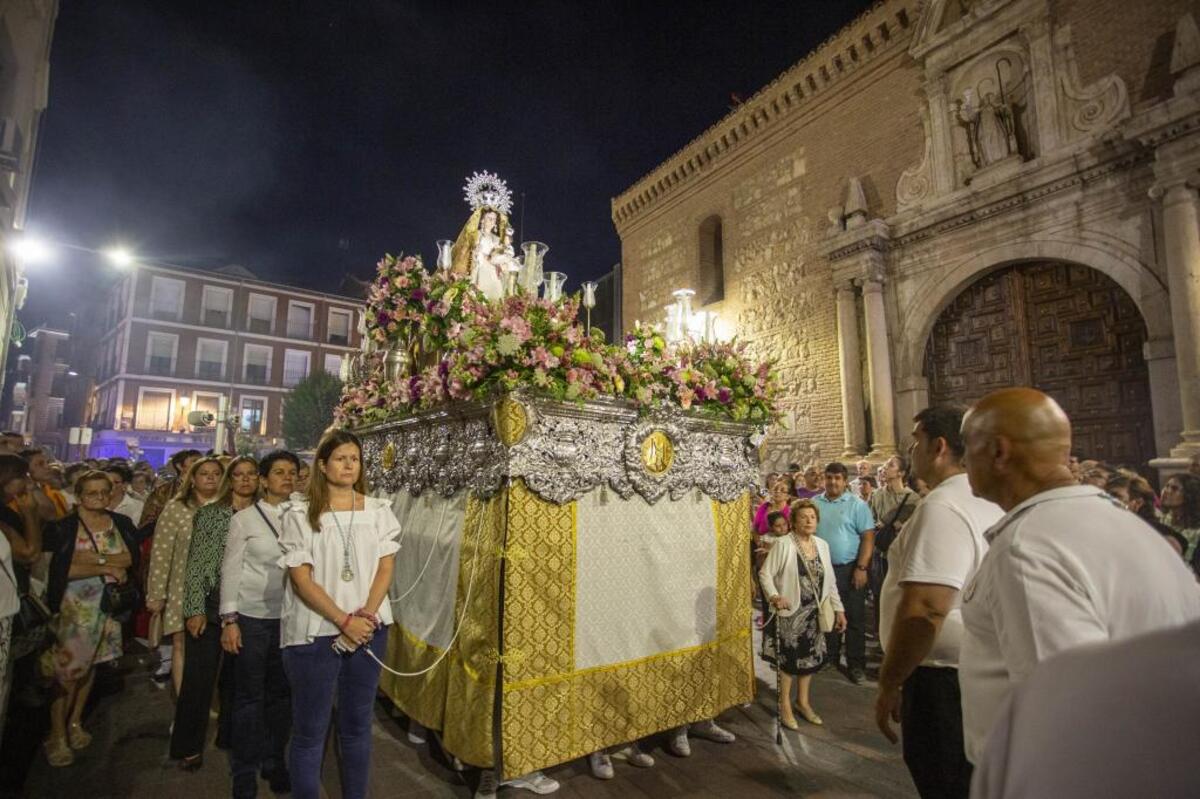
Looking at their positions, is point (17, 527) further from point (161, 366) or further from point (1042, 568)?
point (161, 366)

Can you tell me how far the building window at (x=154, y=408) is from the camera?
28684 mm

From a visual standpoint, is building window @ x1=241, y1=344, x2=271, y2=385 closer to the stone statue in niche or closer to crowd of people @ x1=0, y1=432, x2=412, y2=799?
crowd of people @ x1=0, y1=432, x2=412, y2=799

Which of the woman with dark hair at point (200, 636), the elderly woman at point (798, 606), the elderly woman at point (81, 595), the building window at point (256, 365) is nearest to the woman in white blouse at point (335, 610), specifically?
the woman with dark hair at point (200, 636)

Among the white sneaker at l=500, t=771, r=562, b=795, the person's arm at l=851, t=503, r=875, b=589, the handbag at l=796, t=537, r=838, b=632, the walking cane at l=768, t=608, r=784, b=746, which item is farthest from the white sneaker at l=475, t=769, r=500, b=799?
the person's arm at l=851, t=503, r=875, b=589

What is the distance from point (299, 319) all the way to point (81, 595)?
3318 cm

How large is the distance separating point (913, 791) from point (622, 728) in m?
1.79

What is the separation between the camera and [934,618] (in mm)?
2164

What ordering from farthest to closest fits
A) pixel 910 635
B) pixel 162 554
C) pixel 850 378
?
pixel 850 378 → pixel 162 554 → pixel 910 635

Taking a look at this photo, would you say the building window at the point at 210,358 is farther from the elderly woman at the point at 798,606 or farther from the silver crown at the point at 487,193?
the elderly woman at the point at 798,606

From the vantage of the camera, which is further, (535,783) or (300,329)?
(300,329)

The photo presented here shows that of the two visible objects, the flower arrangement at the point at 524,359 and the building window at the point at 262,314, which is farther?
the building window at the point at 262,314

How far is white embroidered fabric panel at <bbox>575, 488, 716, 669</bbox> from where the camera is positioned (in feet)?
12.3

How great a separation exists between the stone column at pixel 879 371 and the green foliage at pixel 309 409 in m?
24.1

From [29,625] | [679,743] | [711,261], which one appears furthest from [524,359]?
[711,261]
